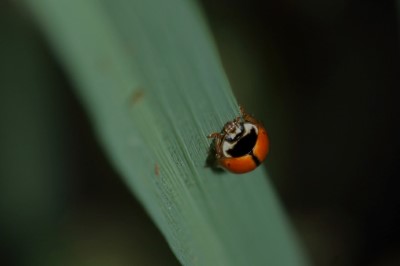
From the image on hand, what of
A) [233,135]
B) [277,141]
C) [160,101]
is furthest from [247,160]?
[277,141]

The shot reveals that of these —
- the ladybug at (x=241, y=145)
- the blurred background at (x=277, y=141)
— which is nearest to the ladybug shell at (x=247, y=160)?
the ladybug at (x=241, y=145)

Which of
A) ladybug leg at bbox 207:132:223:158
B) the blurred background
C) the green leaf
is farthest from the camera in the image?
the blurred background

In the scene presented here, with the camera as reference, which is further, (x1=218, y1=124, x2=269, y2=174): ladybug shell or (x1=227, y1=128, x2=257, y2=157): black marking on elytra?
(x1=227, y1=128, x2=257, y2=157): black marking on elytra

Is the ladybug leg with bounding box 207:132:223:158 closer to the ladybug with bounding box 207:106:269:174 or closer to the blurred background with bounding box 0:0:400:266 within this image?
the ladybug with bounding box 207:106:269:174

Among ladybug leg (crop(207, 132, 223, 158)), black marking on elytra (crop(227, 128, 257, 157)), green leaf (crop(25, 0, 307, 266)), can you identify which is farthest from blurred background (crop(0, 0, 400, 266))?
green leaf (crop(25, 0, 307, 266))

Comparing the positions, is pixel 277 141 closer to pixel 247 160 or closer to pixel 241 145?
pixel 241 145

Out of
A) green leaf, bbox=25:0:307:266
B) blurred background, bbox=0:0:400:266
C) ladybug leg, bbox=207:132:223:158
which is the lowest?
blurred background, bbox=0:0:400:266

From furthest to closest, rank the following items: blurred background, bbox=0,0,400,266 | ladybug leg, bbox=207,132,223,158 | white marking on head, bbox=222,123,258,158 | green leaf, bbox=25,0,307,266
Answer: blurred background, bbox=0,0,400,266
white marking on head, bbox=222,123,258,158
ladybug leg, bbox=207,132,223,158
green leaf, bbox=25,0,307,266
